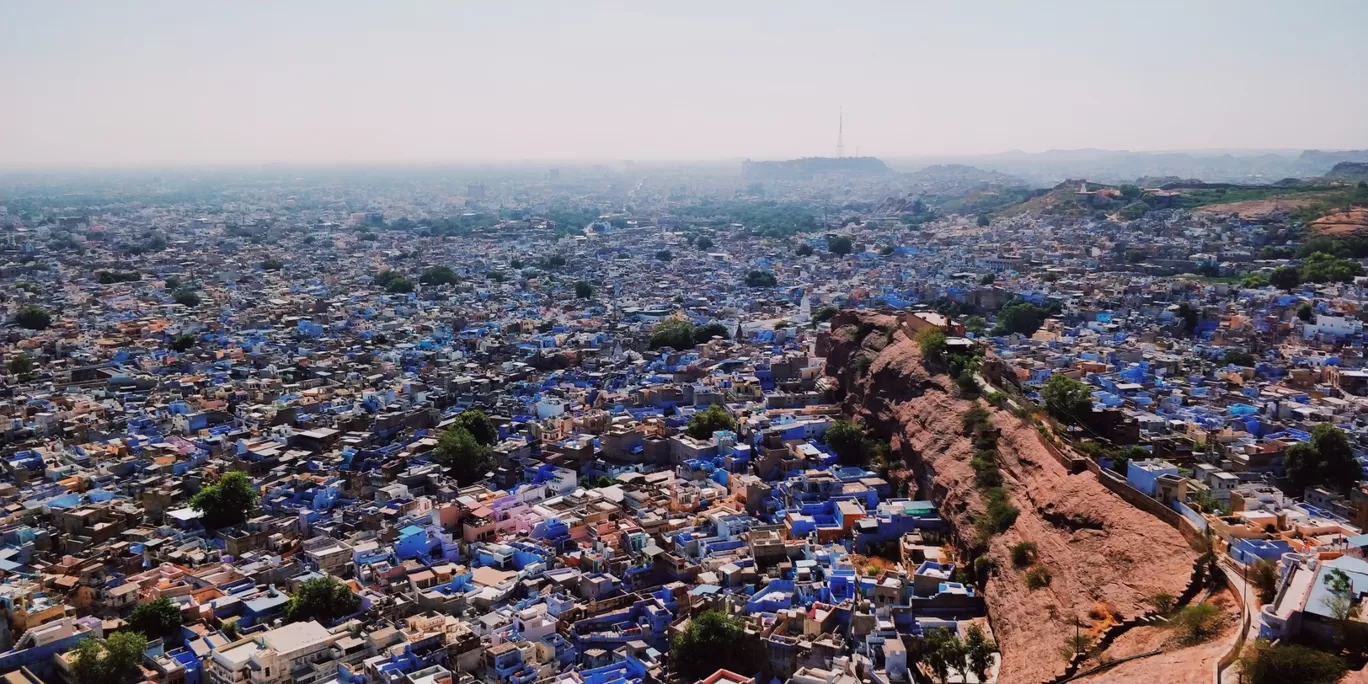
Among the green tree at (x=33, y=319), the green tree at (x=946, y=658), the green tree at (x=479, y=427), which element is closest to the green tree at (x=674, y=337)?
the green tree at (x=479, y=427)

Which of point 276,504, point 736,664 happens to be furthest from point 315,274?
point 736,664

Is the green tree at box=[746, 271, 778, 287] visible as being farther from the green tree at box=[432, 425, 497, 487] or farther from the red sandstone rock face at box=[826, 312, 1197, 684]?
the green tree at box=[432, 425, 497, 487]

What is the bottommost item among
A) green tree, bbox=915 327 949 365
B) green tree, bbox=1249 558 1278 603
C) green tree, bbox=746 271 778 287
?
green tree, bbox=746 271 778 287

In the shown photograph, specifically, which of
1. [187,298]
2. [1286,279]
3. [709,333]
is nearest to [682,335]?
[709,333]

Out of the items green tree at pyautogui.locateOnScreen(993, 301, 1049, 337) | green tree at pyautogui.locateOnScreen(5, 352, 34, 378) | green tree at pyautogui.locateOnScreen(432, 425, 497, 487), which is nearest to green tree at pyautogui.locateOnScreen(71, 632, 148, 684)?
green tree at pyautogui.locateOnScreen(432, 425, 497, 487)

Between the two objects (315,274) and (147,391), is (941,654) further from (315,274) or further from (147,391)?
(315,274)

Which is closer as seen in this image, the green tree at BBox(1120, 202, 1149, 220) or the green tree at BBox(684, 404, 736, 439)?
the green tree at BBox(684, 404, 736, 439)

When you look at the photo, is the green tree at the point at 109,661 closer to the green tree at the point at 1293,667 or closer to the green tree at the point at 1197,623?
the green tree at the point at 1197,623
